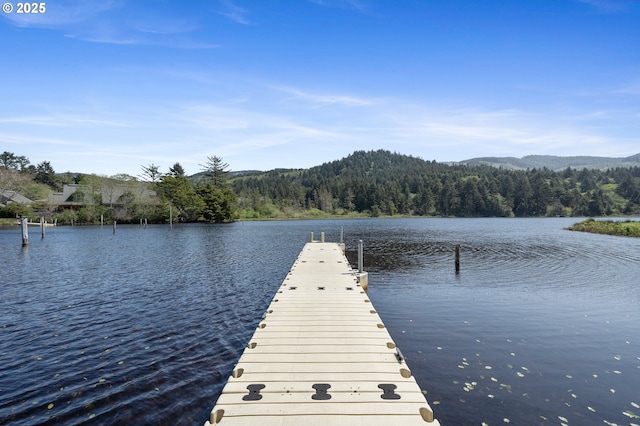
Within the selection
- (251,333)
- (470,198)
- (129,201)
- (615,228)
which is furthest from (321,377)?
(470,198)

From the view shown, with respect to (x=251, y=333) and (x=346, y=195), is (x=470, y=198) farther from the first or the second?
(x=251, y=333)

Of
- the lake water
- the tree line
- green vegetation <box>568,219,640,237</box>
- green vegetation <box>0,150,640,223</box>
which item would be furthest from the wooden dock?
green vegetation <box>0,150,640,223</box>

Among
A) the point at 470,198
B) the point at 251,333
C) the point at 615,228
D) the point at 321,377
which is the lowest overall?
the point at 251,333

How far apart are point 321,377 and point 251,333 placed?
603cm

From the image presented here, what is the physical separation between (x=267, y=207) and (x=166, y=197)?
44690 mm

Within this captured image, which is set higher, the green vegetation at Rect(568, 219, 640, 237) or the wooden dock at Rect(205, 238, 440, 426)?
the wooden dock at Rect(205, 238, 440, 426)

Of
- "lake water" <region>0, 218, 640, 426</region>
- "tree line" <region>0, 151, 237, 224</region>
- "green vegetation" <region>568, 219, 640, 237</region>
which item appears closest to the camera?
"lake water" <region>0, 218, 640, 426</region>

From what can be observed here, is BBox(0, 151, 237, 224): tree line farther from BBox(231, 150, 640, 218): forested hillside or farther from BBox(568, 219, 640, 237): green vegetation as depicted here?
BBox(568, 219, 640, 237): green vegetation

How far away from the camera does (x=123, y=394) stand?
7.60 metres

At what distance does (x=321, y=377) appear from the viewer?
584cm

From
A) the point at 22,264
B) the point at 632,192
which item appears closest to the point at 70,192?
the point at 22,264

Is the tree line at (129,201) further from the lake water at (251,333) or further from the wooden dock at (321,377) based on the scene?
the wooden dock at (321,377)

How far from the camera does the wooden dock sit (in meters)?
4.71

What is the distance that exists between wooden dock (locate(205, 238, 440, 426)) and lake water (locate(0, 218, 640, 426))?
162 centimetres
